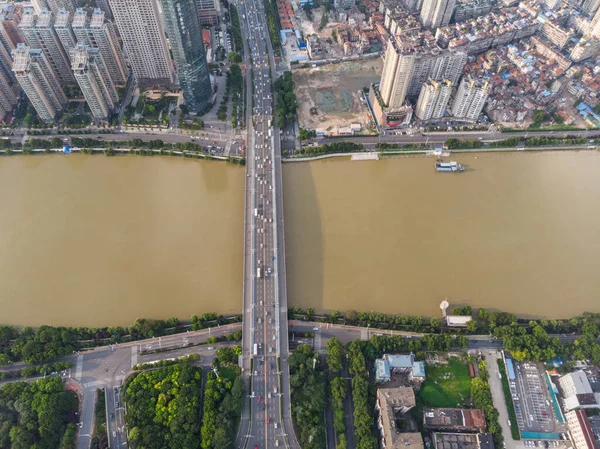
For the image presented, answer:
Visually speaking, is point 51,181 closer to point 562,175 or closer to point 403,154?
point 403,154

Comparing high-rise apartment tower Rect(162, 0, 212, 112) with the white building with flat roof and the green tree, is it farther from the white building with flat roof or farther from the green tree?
the white building with flat roof

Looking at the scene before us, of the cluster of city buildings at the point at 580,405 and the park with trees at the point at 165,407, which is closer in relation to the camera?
the park with trees at the point at 165,407

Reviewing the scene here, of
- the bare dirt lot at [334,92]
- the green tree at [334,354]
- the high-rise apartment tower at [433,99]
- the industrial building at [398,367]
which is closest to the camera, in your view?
the industrial building at [398,367]

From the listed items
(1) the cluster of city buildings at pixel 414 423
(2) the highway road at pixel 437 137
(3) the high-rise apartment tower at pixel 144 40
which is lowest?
(1) the cluster of city buildings at pixel 414 423

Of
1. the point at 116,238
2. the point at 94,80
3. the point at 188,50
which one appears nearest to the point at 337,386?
the point at 116,238

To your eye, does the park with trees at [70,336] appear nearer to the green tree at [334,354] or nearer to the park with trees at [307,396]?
the park with trees at [307,396]

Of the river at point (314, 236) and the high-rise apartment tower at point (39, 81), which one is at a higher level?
the high-rise apartment tower at point (39, 81)

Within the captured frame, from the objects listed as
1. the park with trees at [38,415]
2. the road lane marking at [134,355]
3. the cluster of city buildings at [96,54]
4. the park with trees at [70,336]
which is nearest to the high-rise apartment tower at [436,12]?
the cluster of city buildings at [96,54]

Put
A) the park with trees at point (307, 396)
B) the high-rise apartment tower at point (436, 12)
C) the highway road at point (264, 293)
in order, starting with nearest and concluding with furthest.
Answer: the park with trees at point (307, 396), the highway road at point (264, 293), the high-rise apartment tower at point (436, 12)

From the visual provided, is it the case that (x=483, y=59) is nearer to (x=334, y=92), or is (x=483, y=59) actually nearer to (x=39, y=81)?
(x=334, y=92)
